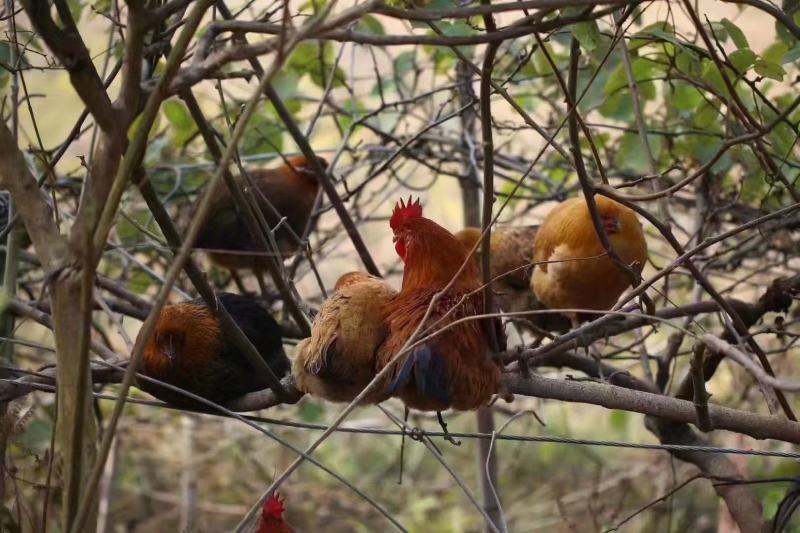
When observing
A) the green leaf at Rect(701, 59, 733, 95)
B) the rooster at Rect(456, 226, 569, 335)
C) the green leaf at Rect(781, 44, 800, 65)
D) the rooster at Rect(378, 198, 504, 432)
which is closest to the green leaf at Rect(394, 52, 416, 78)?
the rooster at Rect(456, 226, 569, 335)

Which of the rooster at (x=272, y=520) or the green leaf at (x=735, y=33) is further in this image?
the rooster at (x=272, y=520)

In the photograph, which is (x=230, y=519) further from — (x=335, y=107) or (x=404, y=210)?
(x=404, y=210)

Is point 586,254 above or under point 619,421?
above

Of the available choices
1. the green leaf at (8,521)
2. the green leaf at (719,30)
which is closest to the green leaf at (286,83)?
the green leaf at (719,30)

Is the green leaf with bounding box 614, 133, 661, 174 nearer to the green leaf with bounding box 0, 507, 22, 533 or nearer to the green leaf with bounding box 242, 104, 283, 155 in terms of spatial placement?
the green leaf with bounding box 242, 104, 283, 155

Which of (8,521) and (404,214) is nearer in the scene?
(8,521)

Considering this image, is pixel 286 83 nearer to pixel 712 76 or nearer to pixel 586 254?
pixel 586 254

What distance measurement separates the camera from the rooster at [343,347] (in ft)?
7.55

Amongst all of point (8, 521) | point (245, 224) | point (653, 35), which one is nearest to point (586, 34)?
point (653, 35)

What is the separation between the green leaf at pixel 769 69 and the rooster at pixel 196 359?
153 cm

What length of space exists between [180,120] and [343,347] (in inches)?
60.0

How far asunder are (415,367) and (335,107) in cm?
190

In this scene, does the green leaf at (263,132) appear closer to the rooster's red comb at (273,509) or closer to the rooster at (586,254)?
the rooster at (586,254)

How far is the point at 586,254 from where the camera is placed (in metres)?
3.26
